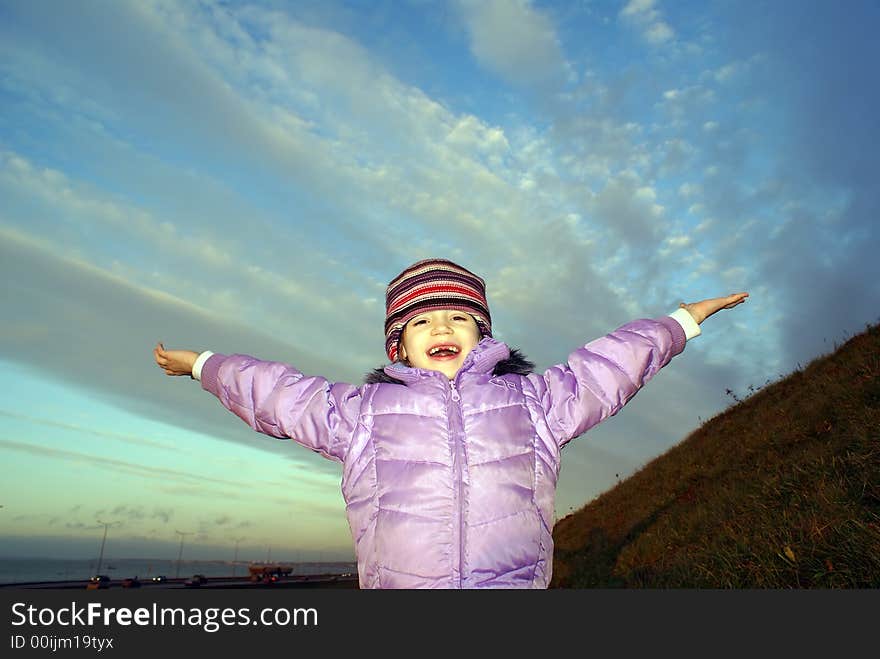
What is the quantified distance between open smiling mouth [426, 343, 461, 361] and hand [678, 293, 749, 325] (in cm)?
157

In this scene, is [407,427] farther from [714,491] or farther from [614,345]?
[714,491]

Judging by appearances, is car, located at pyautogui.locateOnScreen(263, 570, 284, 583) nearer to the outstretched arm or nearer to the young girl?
the outstretched arm

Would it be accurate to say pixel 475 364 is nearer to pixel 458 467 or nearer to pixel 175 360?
pixel 458 467

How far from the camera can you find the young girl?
290 cm

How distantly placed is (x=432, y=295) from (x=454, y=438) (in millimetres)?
1210

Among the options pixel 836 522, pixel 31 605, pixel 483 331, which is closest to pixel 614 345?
pixel 483 331

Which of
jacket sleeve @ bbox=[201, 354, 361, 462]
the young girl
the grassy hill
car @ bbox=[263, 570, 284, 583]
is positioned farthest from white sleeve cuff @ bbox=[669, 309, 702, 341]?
car @ bbox=[263, 570, 284, 583]

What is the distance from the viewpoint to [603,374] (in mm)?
3422

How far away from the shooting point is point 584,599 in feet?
8.21

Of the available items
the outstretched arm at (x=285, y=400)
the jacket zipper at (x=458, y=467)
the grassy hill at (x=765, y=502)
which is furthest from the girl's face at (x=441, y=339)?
the grassy hill at (x=765, y=502)

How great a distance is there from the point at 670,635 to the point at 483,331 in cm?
223

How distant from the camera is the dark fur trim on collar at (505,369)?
3623mm

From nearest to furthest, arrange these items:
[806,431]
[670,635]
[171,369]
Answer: [670,635], [171,369], [806,431]

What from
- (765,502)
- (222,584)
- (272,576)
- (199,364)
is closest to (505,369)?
(199,364)
